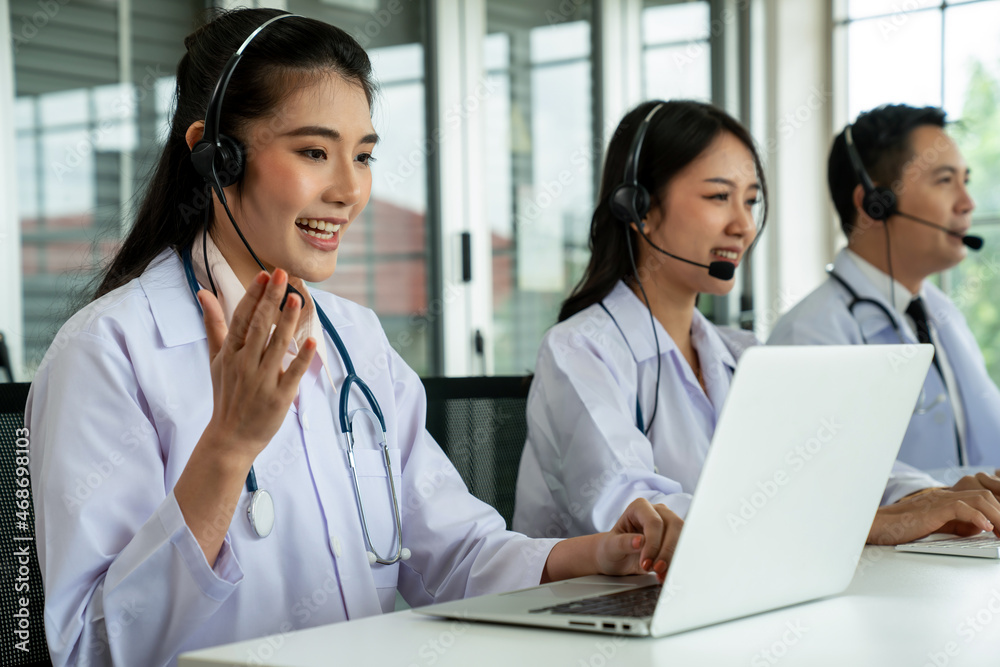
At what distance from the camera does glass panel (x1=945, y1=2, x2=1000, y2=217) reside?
458cm

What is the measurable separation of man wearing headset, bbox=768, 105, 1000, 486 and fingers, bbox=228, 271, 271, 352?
159 cm

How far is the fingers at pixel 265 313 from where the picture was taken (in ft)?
2.62

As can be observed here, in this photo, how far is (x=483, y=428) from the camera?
1572mm

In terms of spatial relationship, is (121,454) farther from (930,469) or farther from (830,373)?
(930,469)

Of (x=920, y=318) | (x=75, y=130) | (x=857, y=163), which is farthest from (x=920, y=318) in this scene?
(x=75, y=130)

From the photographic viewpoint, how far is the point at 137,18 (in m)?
2.55

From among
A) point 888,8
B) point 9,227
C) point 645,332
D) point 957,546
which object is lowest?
point 957,546

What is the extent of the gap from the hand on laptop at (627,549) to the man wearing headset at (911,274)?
46.8 inches

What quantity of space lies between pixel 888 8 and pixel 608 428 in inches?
163

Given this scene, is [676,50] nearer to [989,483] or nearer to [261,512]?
[989,483]

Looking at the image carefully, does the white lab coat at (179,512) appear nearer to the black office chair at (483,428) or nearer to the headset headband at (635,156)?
the black office chair at (483,428)

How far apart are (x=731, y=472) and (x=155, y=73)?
227 cm

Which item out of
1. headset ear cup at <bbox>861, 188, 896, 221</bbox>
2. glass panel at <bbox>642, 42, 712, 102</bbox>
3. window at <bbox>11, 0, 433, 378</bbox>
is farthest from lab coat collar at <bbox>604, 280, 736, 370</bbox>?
glass panel at <bbox>642, 42, 712, 102</bbox>

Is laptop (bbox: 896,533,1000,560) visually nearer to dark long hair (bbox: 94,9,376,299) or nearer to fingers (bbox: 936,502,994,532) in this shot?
fingers (bbox: 936,502,994,532)
